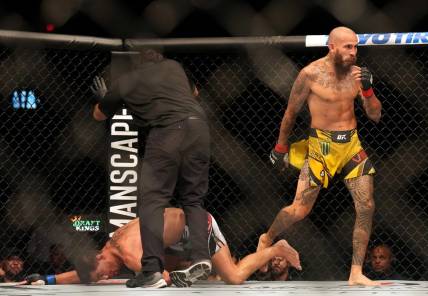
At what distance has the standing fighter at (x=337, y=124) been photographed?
10.7ft

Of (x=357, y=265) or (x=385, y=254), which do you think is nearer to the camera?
(x=357, y=265)

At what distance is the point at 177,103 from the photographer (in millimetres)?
2893

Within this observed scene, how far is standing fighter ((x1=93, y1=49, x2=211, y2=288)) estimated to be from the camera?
2.77m

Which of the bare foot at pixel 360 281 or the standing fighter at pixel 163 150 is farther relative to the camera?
the bare foot at pixel 360 281

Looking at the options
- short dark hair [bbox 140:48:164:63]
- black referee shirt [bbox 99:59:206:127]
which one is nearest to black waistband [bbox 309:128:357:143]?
black referee shirt [bbox 99:59:206:127]

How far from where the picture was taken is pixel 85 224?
14.7ft

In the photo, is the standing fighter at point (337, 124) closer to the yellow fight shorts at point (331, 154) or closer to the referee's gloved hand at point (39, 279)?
the yellow fight shorts at point (331, 154)

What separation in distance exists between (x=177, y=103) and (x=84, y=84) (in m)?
2.07

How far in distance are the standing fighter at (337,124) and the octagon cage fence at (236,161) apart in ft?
3.44

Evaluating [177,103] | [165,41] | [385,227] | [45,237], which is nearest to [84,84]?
[45,237]

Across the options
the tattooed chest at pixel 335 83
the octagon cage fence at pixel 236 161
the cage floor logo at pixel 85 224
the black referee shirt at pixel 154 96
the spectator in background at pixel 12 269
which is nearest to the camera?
the black referee shirt at pixel 154 96

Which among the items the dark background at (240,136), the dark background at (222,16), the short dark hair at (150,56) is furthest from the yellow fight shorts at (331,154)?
the dark background at (240,136)

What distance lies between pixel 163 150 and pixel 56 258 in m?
1.68

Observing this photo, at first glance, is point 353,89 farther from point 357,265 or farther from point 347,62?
point 357,265
